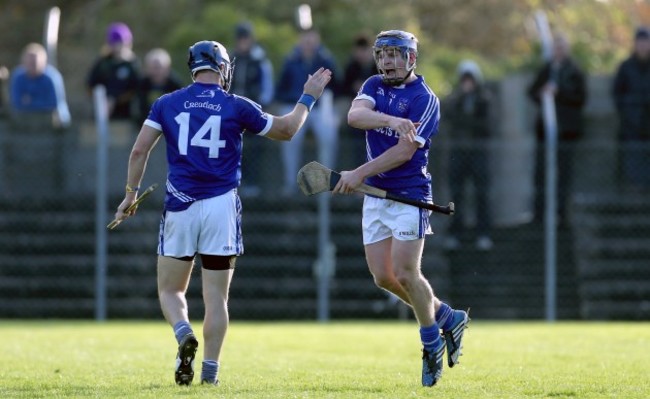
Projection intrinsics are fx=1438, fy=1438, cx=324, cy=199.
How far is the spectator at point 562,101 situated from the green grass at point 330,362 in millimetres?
2494

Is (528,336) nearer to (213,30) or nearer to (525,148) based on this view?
(525,148)


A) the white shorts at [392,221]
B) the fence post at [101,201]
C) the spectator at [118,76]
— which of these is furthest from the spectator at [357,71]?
the white shorts at [392,221]

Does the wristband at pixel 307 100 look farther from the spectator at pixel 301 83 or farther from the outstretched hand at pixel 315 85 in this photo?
the spectator at pixel 301 83

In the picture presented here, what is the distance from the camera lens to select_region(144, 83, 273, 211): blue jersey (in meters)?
9.05

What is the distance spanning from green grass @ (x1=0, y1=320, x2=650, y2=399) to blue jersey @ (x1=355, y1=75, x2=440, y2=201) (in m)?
1.28

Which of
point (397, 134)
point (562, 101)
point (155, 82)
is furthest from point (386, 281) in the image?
point (562, 101)

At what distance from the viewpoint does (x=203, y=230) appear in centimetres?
909

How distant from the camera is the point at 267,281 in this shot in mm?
18203

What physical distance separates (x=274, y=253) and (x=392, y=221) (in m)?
8.97

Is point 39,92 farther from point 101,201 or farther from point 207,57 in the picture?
point 207,57

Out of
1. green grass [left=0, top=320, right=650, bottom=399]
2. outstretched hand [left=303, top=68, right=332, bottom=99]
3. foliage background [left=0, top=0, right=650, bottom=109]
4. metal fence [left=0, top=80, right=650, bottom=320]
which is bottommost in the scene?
green grass [left=0, top=320, right=650, bottom=399]

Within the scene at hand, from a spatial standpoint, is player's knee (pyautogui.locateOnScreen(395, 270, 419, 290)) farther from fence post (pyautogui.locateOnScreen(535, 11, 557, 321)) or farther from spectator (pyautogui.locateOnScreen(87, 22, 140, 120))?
spectator (pyautogui.locateOnScreen(87, 22, 140, 120))

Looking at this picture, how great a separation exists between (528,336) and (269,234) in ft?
15.9

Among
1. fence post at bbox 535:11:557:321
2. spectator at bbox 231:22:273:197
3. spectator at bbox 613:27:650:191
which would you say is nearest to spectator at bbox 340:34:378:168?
spectator at bbox 231:22:273:197
